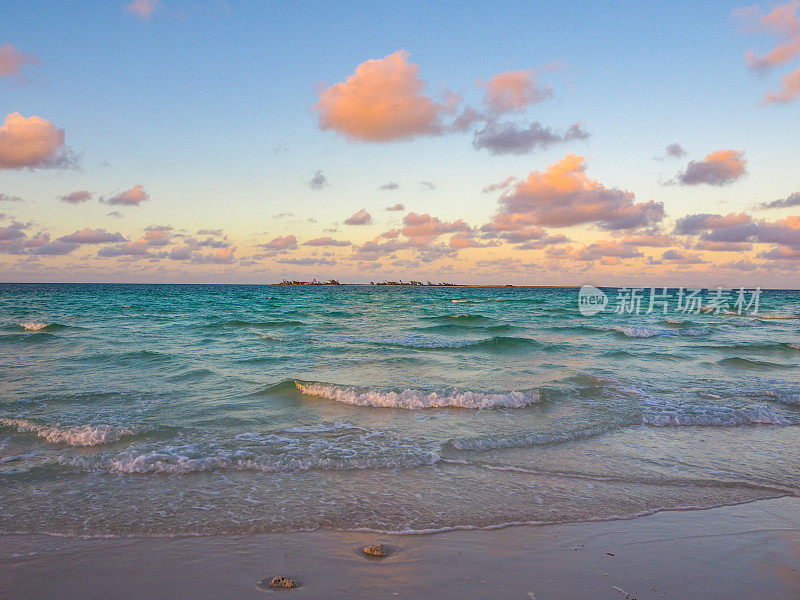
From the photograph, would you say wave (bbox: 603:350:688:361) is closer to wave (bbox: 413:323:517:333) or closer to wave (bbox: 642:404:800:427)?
wave (bbox: 642:404:800:427)

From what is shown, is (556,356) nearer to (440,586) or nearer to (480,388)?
(480,388)

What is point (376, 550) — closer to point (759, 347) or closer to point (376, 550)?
point (376, 550)

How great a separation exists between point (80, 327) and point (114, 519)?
25547 mm

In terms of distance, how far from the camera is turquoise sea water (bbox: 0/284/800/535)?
5.55 meters

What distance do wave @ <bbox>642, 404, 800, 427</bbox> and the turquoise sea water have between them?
0.16 feet

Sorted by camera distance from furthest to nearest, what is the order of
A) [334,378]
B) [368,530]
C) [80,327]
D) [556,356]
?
[80,327] → [556,356] → [334,378] → [368,530]

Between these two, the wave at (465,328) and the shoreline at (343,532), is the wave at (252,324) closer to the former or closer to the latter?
the wave at (465,328)

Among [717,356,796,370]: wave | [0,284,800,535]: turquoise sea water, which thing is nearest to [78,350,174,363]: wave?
[0,284,800,535]: turquoise sea water

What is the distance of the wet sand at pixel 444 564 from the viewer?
12.8 ft

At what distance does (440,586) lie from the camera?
3.96 metres

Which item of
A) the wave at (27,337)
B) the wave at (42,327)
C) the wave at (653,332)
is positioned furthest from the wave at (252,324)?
the wave at (653,332)

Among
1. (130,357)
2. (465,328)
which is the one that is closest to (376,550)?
(130,357)

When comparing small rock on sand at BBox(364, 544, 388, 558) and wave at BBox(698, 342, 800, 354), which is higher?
wave at BBox(698, 342, 800, 354)

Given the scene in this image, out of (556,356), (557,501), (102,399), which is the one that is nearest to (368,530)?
(557,501)
